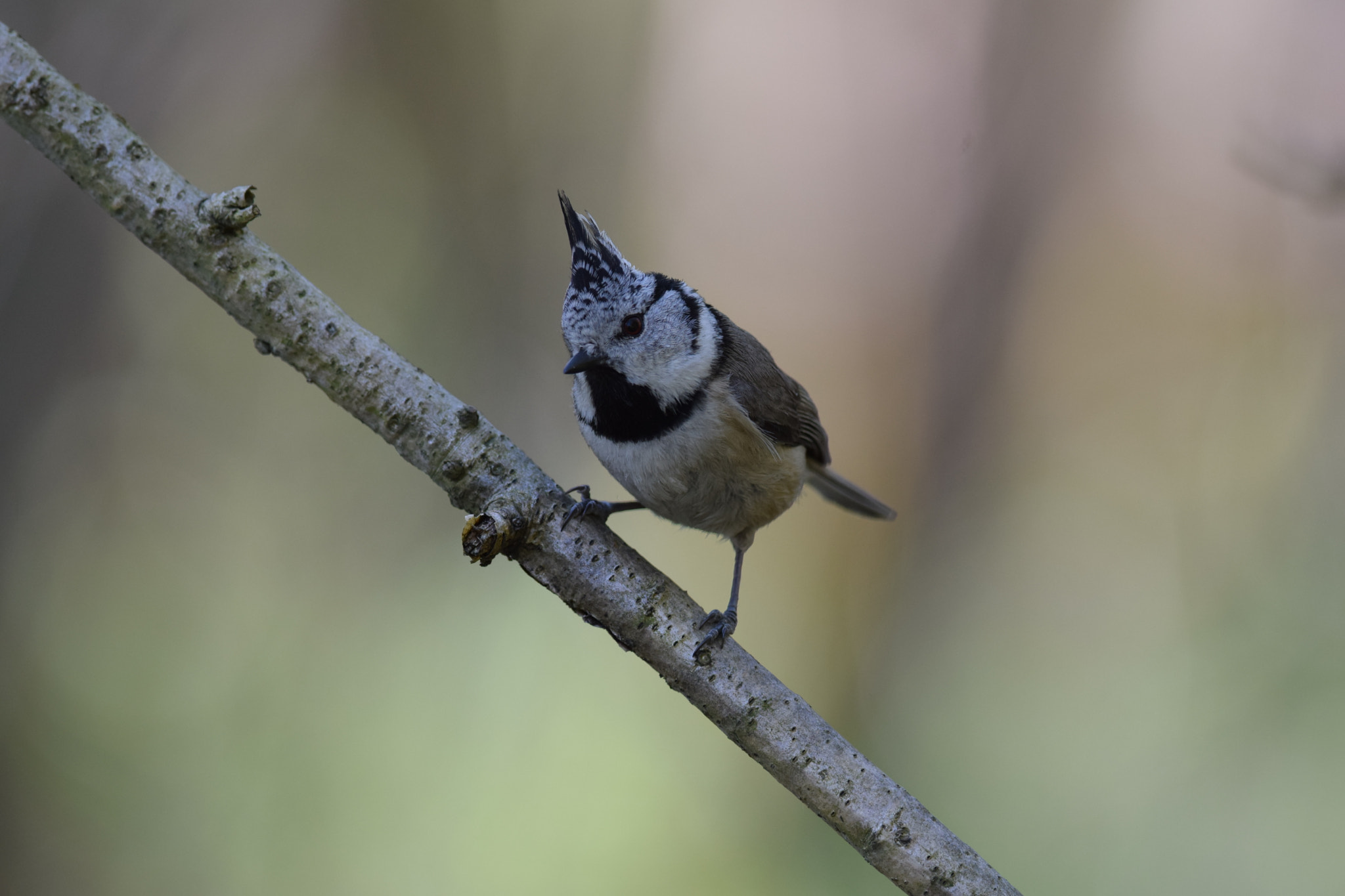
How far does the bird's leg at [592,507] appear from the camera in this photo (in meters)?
1.91

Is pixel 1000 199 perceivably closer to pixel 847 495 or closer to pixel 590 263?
pixel 847 495

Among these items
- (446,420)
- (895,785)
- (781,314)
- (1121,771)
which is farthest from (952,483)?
(446,420)

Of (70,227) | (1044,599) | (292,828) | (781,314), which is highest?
(781,314)

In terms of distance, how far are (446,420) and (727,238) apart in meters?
2.82

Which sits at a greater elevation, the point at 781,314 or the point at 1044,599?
the point at 781,314

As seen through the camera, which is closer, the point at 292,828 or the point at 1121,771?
the point at 292,828

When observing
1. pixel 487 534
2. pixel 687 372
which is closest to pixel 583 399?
pixel 687 372

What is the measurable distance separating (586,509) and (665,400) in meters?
0.43

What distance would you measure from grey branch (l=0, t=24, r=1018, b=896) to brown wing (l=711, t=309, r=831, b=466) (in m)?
0.71

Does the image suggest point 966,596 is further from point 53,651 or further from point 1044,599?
point 53,651

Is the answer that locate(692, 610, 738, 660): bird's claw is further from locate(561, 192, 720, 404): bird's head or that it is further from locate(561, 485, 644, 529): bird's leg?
locate(561, 192, 720, 404): bird's head

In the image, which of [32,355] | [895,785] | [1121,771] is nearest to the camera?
[895,785]

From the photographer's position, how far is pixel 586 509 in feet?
6.53

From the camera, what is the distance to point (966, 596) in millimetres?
4555
